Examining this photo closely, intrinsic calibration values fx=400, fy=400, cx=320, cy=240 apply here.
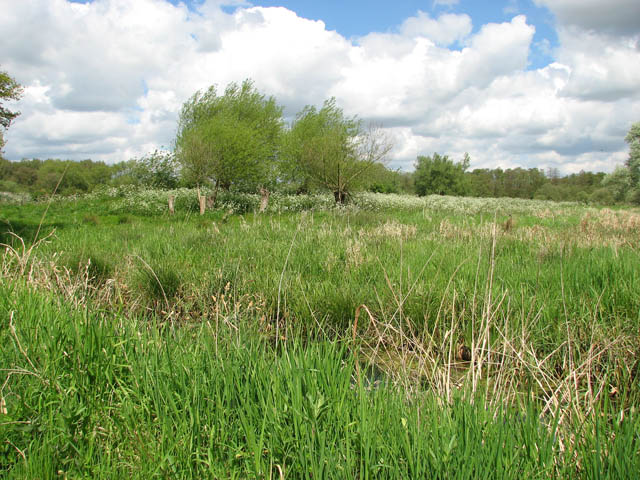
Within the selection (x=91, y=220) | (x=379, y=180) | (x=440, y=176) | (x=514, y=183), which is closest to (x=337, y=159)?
(x=379, y=180)

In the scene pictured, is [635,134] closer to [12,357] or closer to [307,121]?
[307,121]

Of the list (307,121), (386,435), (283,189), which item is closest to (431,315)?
(386,435)

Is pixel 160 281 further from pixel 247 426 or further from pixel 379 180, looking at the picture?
pixel 379 180

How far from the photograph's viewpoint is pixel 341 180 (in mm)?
24047

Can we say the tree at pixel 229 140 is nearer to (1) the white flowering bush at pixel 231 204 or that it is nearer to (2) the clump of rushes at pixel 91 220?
(1) the white flowering bush at pixel 231 204

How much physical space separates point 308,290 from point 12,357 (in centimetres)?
306

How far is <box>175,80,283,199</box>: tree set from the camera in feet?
74.6

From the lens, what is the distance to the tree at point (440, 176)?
77250mm

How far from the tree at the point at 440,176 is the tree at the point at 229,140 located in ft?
160

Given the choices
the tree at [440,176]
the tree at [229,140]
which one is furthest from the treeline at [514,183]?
the tree at [229,140]

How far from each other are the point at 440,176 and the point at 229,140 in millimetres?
61276

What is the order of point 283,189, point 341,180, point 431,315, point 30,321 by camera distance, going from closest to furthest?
point 30,321, point 431,315, point 341,180, point 283,189

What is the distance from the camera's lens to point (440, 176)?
254 feet

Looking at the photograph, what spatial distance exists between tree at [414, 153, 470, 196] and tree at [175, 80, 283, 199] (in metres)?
48.8
